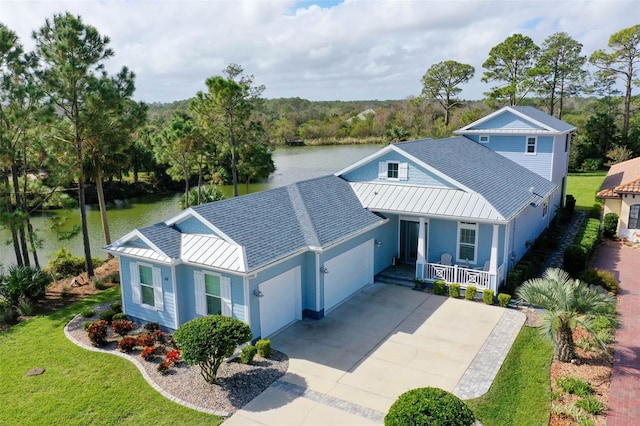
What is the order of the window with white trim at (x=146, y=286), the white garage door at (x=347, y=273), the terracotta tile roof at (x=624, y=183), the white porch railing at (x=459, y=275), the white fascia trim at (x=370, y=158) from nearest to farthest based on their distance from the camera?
the window with white trim at (x=146, y=286) < the white garage door at (x=347, y=273) < the white porch railing at (x=459, y=275) < the white fascia trim at (x=370, y=158) < the terracotta tile roof at (x=624, y=183)

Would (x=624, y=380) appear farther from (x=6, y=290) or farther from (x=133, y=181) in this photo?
(x=133, y=181)

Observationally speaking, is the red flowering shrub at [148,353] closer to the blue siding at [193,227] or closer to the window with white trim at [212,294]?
the window with white trim at [212,294]

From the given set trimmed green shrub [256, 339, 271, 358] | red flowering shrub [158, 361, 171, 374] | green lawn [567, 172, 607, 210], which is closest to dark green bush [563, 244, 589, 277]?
trimmed green shrub [256, 339, 271, 358]

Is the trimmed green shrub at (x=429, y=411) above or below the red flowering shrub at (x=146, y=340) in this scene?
above

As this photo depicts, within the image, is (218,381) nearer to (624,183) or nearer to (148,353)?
(148,353)

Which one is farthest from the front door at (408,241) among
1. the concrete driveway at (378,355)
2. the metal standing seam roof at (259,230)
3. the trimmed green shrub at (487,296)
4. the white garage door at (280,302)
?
the white garage door at (280,302)

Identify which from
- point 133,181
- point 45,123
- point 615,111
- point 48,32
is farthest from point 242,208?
point 615,111

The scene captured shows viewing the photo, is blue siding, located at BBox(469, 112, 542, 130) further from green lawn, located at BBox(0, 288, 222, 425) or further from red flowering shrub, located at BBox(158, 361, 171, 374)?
green lawn, located at BBox(0, 288, 222, 425)
